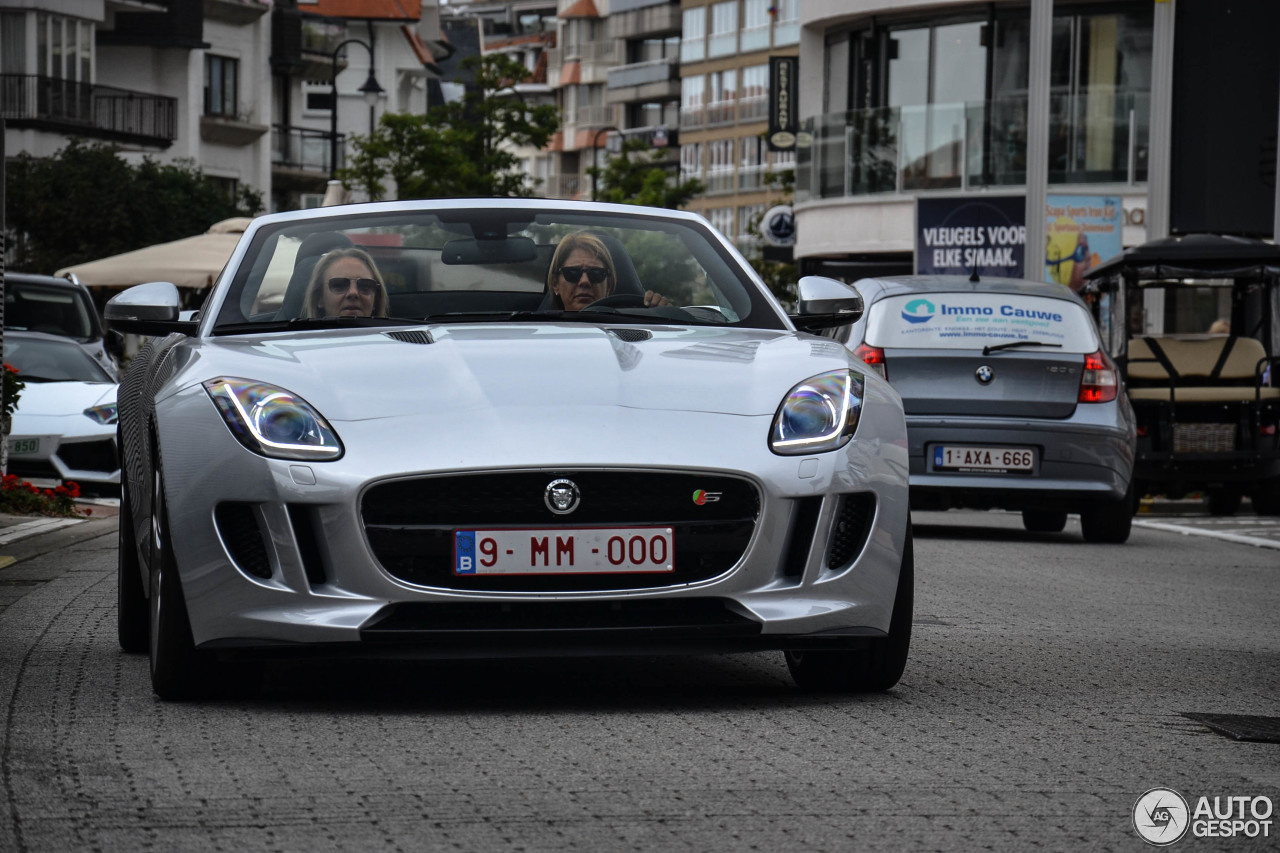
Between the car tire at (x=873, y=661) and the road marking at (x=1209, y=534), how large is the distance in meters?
9.47

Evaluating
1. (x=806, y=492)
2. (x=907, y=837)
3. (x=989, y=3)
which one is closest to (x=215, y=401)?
(x=806, y=492)

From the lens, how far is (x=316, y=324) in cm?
661

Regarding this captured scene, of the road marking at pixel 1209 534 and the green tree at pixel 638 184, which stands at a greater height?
the green tree at pixel 638 184

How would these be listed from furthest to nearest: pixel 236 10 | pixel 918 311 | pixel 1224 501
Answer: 1. pixel 236 10
2. pixel 1224 501
3. pixel 918 311

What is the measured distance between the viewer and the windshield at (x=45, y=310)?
21500 millimetres

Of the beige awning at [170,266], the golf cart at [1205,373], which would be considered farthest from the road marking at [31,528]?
the beige awning at [170,266]

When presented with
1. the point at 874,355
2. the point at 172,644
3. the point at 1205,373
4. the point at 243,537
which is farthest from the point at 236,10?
the point at 243,537

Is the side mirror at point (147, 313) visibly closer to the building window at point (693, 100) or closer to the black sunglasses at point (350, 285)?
the black sunglasses at point (350, 285)

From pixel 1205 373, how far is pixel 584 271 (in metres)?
13.2

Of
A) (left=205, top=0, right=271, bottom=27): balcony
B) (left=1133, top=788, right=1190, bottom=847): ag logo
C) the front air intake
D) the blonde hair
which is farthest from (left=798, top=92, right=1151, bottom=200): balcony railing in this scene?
(left=205, top=0, right=271, bottom=27): balcony

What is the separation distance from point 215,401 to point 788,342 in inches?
62.3

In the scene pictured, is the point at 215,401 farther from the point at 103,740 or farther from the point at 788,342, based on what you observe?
the point at 788,342

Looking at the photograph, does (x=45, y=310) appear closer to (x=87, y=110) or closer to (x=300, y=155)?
(x=87, y=110)

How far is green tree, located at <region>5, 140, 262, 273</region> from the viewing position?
54.9 m
